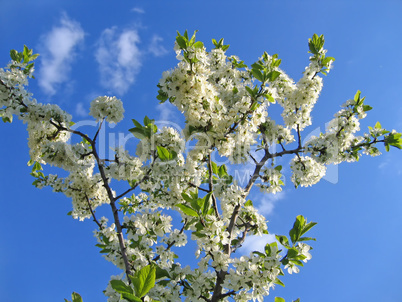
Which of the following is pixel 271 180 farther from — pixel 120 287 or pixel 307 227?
pixel 120 287

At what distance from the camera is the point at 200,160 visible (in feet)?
14.5

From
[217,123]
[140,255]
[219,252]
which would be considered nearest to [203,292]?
[219,252]

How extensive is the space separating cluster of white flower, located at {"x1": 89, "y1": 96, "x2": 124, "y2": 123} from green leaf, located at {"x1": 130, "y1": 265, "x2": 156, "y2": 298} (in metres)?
2.40

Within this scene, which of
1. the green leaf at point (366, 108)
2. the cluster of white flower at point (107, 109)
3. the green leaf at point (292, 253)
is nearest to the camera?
the green leaf at point (292, 253)

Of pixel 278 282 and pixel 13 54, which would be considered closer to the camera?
pixel 278 282

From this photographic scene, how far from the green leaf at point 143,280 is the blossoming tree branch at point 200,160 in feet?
0.06

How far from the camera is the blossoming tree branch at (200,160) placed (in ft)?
10.9

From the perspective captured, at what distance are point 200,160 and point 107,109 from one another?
60.6 inches

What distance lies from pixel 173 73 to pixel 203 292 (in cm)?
271

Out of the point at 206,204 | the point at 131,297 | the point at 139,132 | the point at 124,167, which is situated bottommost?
the point at 131,297

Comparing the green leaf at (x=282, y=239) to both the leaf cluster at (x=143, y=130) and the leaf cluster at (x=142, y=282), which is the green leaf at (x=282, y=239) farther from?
the leaf cluster at (x=143, y=130)

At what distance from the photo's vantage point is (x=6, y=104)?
12.8 ft

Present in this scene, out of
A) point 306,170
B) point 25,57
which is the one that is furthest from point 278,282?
point 25,57

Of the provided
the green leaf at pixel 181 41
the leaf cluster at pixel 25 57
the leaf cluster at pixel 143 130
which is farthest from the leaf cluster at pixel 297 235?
the leaf cluster at pixel 25 57
